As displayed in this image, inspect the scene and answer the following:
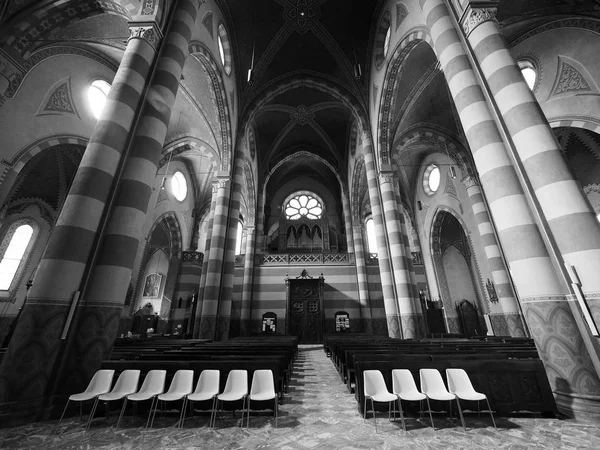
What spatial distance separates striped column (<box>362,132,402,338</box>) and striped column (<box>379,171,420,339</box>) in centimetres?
25

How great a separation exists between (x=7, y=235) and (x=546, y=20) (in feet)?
75.3

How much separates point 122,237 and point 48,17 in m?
6.55

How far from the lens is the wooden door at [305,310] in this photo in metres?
15.6

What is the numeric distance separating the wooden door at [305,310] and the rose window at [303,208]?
6263 mm

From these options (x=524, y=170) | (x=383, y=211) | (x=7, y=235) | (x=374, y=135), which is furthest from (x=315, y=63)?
(x=7, y=235)

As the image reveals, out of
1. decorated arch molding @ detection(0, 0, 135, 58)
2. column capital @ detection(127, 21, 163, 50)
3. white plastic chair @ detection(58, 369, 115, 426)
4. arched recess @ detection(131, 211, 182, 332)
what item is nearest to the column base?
Result: white plastic chair @ detection(58, 369, 115, 426)

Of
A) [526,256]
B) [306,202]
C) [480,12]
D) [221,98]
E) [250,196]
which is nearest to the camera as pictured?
[526,256]

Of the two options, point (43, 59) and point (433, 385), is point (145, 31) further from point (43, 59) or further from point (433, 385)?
point (433, 385)

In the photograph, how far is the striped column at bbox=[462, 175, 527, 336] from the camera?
10102mm

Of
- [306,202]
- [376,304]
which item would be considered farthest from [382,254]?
[306,202]

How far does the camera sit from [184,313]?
16516 mm

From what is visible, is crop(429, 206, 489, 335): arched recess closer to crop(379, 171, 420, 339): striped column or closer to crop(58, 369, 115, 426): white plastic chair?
crop(379, 171, 420, 339): striped column

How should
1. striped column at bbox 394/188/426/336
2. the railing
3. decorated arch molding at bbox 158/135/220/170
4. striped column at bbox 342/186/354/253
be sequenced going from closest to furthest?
striped column at bbox 394/188/426/336
decorated arch molding at bbox 158/135/220/170
the railing
striped column at bbox 342/186/354/253

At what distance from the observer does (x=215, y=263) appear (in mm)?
10445
